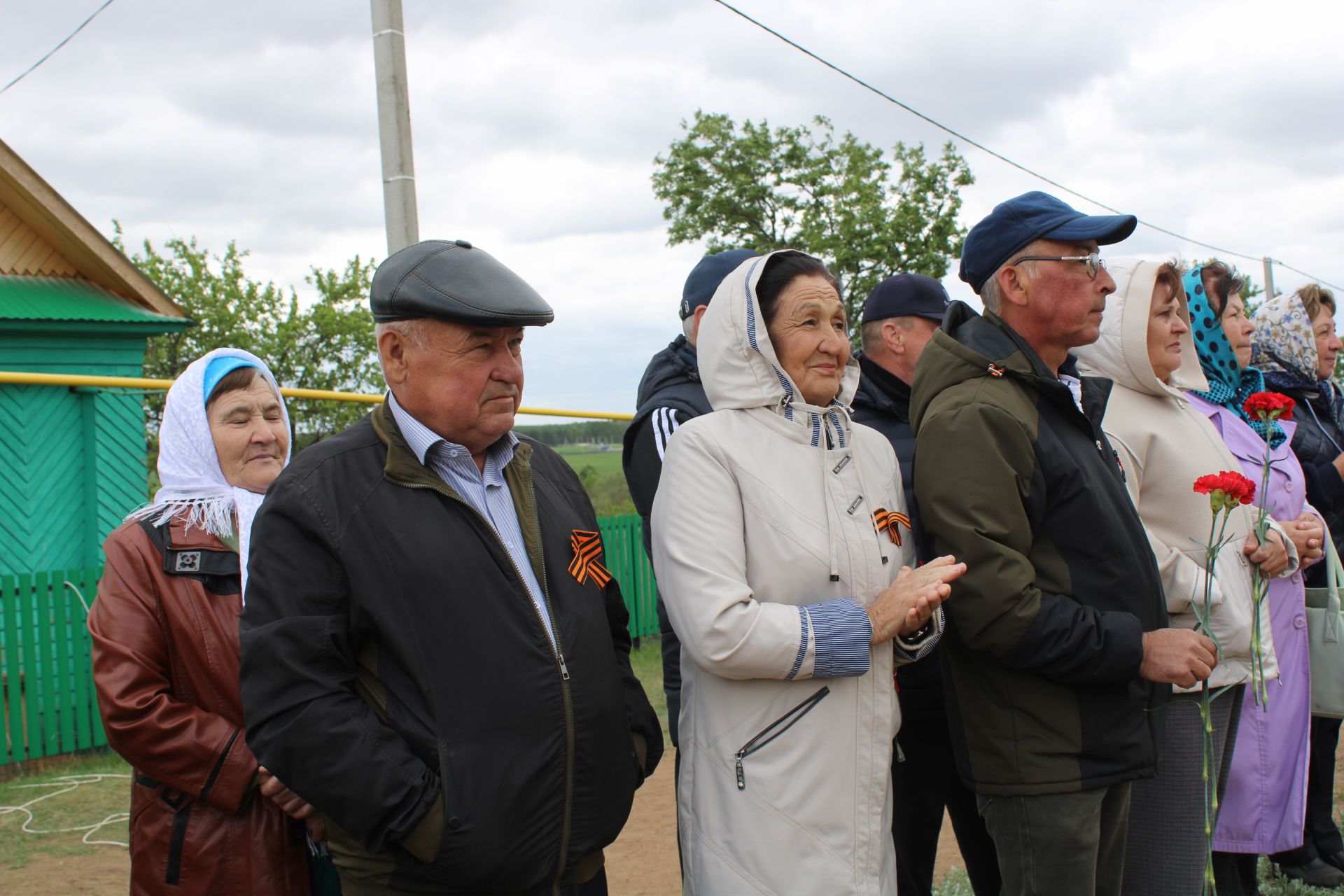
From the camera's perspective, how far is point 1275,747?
3293mm

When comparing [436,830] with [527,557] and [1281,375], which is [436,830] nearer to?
[527,557]

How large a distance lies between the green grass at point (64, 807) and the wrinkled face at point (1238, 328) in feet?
17.8

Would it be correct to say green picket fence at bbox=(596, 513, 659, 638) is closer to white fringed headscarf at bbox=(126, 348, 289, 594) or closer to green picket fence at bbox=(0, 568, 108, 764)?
green picket fence at bbox=(0, 568, 108, 764)

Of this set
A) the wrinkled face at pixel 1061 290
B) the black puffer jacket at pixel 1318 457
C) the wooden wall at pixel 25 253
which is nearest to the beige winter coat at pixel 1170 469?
the wrinkled face at pixel 1061 290

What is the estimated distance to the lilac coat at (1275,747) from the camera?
10.6 feet

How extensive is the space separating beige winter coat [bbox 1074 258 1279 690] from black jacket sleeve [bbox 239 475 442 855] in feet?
6.37

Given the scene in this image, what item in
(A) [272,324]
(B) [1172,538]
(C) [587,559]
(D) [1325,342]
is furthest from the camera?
(A) [272,324]

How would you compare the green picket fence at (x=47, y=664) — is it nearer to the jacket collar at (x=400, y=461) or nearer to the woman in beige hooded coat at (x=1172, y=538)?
the jacket collar at (x=400, y=461)

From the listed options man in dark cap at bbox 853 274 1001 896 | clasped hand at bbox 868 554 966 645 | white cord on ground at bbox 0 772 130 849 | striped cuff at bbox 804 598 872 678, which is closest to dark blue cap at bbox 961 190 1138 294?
man in dark cap at bbox 853 274 1001 896

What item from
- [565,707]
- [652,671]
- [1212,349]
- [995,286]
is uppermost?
[995,286]

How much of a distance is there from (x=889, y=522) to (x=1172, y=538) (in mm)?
1074

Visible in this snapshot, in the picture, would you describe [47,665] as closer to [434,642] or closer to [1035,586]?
[434,642]

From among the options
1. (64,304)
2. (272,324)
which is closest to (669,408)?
(64,304)

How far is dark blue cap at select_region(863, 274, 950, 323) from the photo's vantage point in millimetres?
3643
